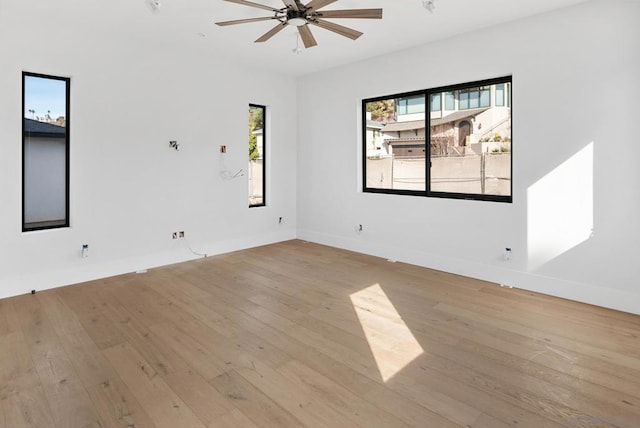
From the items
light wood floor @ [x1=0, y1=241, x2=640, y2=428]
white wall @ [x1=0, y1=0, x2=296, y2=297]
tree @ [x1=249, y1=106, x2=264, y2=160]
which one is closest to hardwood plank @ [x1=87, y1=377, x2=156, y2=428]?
light wood floor @ [x1=0, y1=241, x2=640, y2=428]

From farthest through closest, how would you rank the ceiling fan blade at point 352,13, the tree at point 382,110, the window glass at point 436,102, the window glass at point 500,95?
the tree at point 382,110 < the window glass at point 436,102 < the window glass at point 500,95 < the ceiling fan blade at point 352,13

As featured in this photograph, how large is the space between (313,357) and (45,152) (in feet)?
12.0

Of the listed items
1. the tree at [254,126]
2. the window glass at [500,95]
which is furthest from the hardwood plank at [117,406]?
the window glass at [500,95]

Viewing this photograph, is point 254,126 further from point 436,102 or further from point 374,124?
point 436,102

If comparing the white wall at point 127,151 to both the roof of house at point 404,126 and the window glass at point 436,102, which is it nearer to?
the roof of house at point 404,126

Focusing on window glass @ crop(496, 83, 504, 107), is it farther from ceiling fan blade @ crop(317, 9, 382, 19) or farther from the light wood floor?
the light wood floor

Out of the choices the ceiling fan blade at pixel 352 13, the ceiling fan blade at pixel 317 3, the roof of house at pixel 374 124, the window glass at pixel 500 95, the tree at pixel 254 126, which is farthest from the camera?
the tree at pixel 254 126

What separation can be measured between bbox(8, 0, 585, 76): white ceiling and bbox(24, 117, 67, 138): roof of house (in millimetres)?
1020

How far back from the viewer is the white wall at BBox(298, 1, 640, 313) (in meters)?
3.25

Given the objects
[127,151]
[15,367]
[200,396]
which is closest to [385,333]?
[200,396]

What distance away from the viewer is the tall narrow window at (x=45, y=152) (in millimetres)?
3854

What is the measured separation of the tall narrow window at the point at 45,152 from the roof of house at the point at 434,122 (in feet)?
13.0

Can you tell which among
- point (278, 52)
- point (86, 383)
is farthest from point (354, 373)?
point (278, 52)

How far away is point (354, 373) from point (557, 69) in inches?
134
